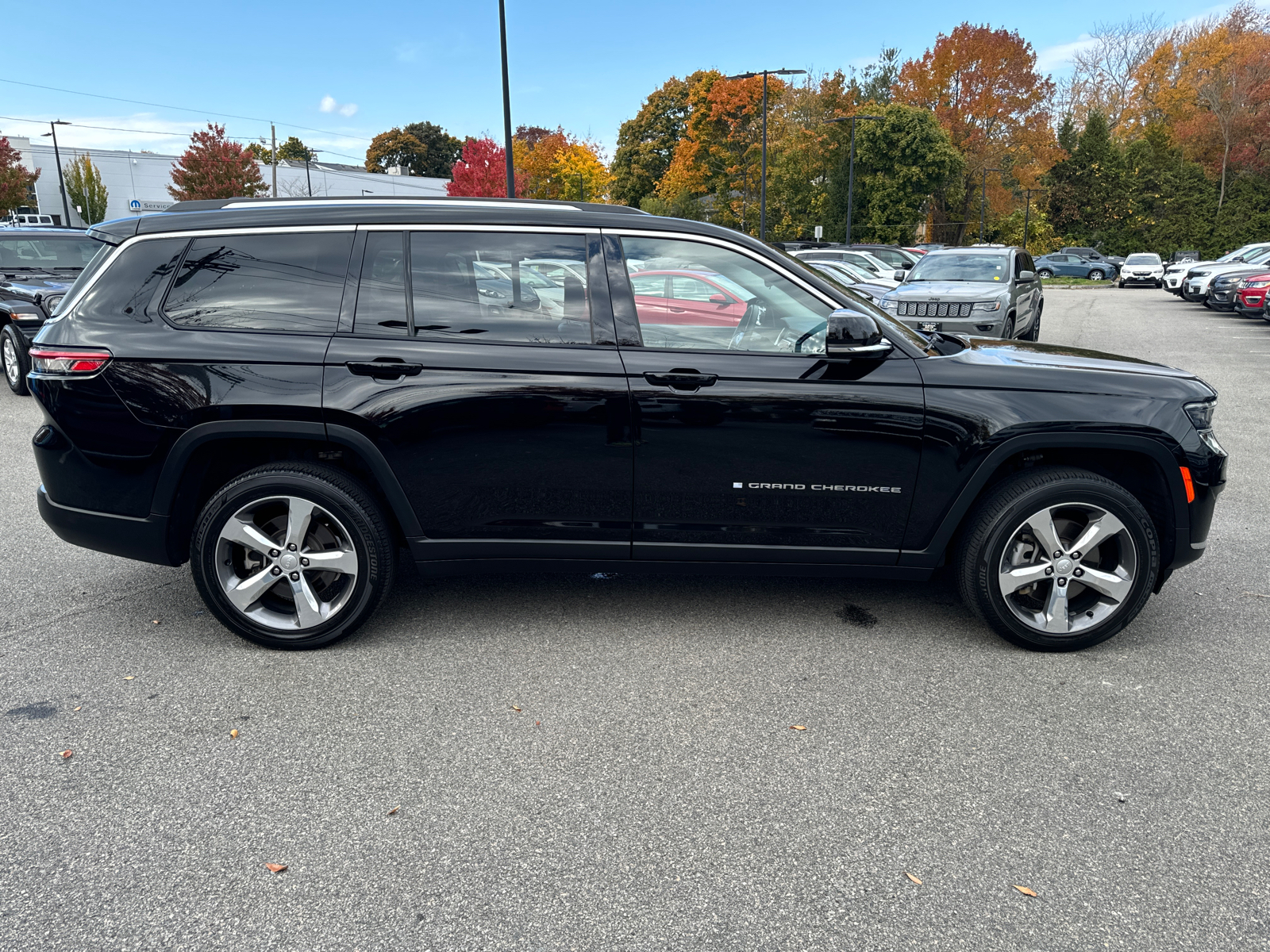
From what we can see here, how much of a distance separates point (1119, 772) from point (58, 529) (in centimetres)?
436

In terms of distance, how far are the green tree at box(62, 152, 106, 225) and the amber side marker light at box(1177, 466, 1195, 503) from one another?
7900 cm

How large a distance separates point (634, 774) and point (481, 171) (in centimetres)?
5508

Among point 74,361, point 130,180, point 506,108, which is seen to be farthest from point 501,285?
point 130,180

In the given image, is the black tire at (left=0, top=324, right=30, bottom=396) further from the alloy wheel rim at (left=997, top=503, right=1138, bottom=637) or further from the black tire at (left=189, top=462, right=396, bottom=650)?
the alloy wheel rim at (left=997, top=503, right=1138, bottom=637)

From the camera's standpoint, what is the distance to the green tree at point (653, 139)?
240ft

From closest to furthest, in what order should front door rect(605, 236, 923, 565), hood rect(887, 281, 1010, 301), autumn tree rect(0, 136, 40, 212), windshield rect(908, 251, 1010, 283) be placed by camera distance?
1. front door rect(605, 236, 923, 565)
2. hood rect(887, 281, 1010, 301)
3. windshield rect(908, 251, 1010, 283)
4. autumn tree rect(0, 136, 40, 212)

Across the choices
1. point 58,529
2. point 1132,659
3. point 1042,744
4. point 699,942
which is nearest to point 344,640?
point 58,529

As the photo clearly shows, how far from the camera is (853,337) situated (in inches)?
147

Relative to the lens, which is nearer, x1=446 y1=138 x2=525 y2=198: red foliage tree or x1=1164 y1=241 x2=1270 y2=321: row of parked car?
x1=1164 y1=241 x2=1270 y2=321: row of parked car

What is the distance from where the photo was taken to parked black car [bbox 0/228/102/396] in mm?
10547

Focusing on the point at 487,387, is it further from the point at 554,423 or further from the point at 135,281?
the point at 135,281

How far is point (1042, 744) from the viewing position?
3318 millimetres

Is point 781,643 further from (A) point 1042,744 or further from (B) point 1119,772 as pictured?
(B) point 1119,772

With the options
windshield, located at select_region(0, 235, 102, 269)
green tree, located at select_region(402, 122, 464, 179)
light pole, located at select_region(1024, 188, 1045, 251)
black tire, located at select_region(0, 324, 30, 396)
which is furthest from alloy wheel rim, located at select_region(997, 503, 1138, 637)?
green tree, located at select_region(402, 122, 464, 179)
